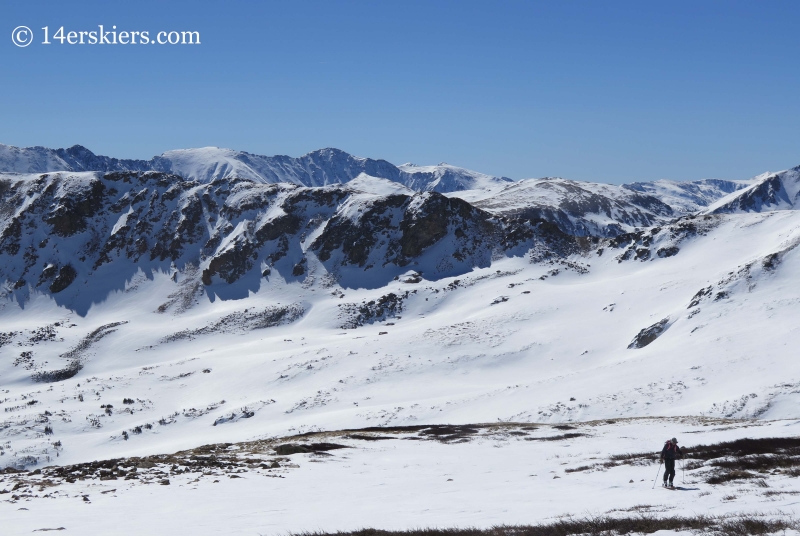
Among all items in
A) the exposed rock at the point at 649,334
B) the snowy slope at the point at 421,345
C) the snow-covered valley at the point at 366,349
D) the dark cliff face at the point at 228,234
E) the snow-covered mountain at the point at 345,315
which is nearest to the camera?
the snow-covered valley at the point at 366,349

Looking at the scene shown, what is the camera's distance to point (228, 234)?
114 metres

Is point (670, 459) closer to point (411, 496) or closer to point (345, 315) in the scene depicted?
point (411, 496)

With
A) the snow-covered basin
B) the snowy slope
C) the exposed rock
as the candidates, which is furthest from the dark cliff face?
the snow-covered basin

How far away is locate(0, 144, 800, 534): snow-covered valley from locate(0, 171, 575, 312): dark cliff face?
49 centimetres

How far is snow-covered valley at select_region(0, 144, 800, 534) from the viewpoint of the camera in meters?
19.6

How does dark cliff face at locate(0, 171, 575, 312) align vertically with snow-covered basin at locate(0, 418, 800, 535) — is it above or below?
above

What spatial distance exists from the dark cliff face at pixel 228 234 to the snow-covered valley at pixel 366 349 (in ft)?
1.61

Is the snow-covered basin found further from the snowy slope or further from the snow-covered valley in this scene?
the snowy slope

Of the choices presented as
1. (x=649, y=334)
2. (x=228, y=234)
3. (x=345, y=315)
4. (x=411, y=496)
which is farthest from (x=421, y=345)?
(x=228, y=234)

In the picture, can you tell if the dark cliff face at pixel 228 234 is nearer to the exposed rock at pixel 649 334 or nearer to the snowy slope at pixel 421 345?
the snowy slope at pixel 421 345

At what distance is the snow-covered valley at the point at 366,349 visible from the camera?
19.6m

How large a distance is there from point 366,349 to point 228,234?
192 ft

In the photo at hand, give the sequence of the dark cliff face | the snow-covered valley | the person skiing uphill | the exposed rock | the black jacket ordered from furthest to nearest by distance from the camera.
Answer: the dark cliff face → the exposed rock → the snow-covered valley → the black jacket → the person skiing uphill

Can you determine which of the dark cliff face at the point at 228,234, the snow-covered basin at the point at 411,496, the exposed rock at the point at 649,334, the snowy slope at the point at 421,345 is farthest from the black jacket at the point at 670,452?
the dark cliff face at the point at 228,234
